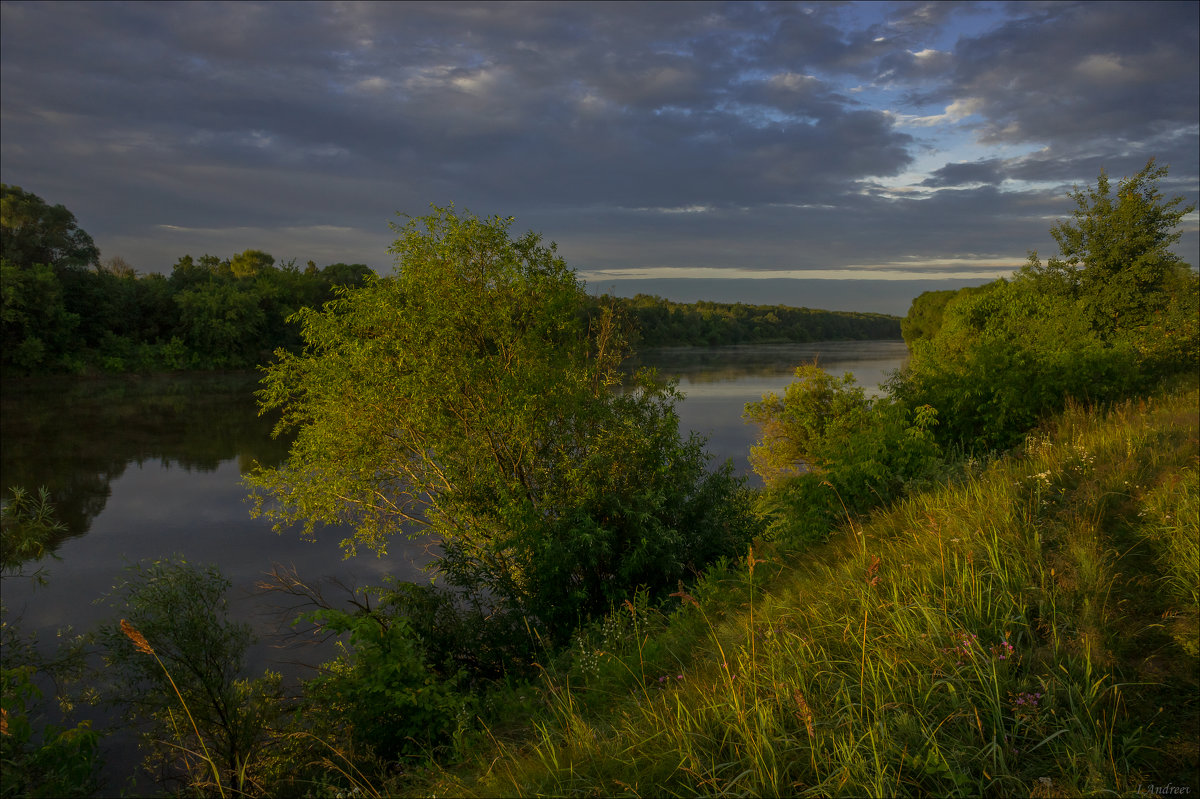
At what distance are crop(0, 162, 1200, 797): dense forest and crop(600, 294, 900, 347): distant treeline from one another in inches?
2611

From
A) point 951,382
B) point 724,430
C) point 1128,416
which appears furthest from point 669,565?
point 724,430

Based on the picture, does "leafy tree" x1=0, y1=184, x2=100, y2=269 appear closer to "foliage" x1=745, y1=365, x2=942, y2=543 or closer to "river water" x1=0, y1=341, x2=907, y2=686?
"river water" x1=0, y1=341, x2=907, y2=686

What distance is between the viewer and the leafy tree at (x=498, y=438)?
9594 millimetres

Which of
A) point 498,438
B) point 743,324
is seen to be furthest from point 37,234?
point 743,324

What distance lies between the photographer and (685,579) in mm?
9586

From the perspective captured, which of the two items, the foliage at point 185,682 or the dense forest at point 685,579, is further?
the foliage at point 185,682

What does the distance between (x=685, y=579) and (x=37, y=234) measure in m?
64.5

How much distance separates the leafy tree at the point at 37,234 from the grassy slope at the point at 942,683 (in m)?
62.7

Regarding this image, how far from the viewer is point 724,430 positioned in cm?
3797

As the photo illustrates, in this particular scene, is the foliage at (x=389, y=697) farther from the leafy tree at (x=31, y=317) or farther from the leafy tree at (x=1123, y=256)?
the leafy tree at (x=31, y=317)

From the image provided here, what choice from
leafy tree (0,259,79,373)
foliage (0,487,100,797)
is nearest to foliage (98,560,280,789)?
foliage (0,487,100,797)

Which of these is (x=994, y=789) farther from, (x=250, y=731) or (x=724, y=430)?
(x=724, y=430)

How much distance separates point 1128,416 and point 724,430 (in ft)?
92.1

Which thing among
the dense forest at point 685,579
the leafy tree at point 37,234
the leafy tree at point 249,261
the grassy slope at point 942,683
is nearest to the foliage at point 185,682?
the dense forest at point 685,579
